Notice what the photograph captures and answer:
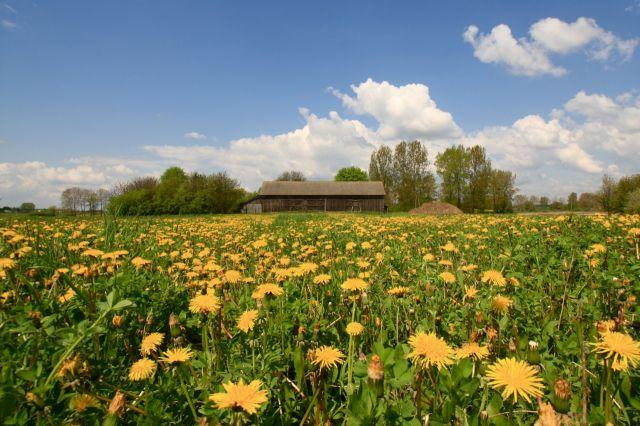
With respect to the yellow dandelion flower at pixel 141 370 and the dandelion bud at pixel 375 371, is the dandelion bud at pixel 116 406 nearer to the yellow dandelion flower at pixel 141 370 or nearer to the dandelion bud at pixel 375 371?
the yellow dandelion flower at pixel 141 370

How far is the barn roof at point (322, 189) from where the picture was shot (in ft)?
177

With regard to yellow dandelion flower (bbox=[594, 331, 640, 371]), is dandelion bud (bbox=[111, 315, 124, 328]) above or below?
below

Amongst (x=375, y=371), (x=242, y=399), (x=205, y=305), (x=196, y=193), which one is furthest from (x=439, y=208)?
(x=242, y=399)

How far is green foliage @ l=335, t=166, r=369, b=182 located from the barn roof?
2756 cm

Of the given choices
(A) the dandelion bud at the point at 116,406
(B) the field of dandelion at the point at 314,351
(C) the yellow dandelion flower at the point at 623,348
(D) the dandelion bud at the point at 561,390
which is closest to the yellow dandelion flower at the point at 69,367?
(B) the field of dandelion at the point at 314,351

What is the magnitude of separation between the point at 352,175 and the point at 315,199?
31.7 m

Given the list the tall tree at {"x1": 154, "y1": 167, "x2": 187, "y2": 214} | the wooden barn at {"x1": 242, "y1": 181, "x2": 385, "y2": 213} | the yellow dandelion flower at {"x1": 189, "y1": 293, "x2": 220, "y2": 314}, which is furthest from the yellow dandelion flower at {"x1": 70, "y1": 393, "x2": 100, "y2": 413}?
the wooden barn at {"x1": 242, "y1": 181, "x2": 385, "y2": 213}

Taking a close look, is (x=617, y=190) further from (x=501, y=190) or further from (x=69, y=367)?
(x=69, y=367)

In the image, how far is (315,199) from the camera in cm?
5412

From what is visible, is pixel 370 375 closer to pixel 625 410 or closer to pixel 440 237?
pixel 625 410

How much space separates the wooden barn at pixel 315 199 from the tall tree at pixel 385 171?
727 centimetres

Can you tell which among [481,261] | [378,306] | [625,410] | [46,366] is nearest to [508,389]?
[625,410]

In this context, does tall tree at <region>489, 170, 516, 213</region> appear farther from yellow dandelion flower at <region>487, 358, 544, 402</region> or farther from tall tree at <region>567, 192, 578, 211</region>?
yellow dandelion flower at <region>487, 358, 544, 402</region>

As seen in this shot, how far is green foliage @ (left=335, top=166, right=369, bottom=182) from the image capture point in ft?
274
